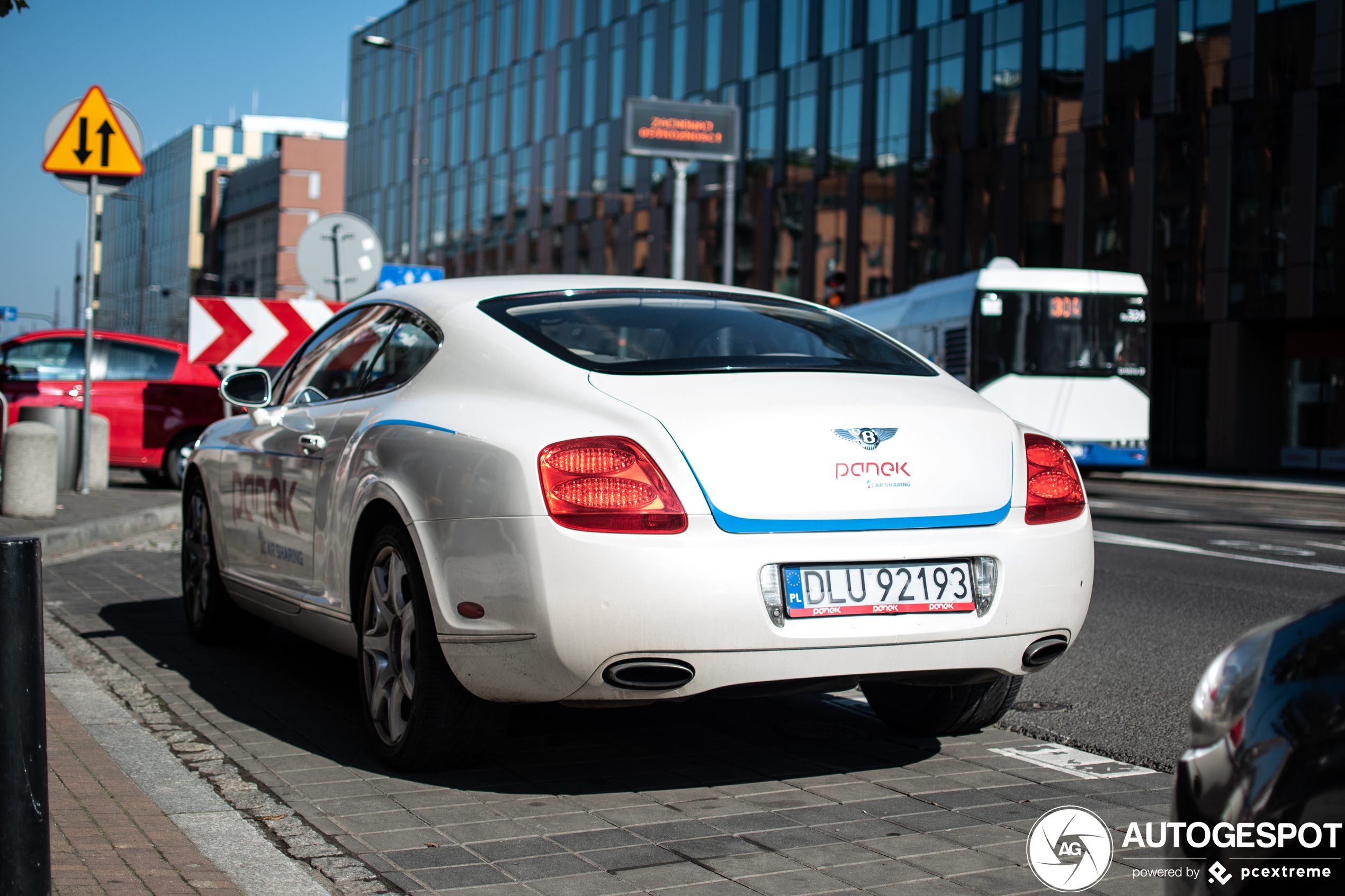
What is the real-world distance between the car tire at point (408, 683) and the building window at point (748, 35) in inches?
1627

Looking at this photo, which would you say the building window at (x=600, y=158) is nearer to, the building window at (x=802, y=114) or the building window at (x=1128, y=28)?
the building window at (x=802, y=114)

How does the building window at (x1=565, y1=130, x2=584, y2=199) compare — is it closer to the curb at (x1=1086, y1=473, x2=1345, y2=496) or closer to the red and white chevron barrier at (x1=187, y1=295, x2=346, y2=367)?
the curb at (x1=1086, y1=473, x2=1345, y2=496)

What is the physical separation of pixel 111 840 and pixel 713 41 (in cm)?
4450

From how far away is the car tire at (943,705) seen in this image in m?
4.46

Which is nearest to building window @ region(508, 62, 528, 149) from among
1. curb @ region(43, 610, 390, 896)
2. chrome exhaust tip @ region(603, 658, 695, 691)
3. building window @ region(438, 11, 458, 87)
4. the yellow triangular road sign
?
building window @ region(438, 11, 458, 87)

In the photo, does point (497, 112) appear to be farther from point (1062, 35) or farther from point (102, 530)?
point (102, 530)

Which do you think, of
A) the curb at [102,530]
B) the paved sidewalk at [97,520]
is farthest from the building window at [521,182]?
the curb at [102,530]

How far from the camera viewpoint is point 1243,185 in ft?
96.9

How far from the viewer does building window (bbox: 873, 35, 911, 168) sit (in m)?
37.8

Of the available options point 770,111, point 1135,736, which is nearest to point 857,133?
point 770,111

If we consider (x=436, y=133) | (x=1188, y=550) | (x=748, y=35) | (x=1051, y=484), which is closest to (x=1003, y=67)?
(x=748, y=35)

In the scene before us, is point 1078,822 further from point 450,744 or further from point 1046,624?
point 450,744

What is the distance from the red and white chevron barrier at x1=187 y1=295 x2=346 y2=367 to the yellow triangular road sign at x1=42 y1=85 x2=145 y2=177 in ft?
4.21

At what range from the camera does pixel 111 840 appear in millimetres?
3408
